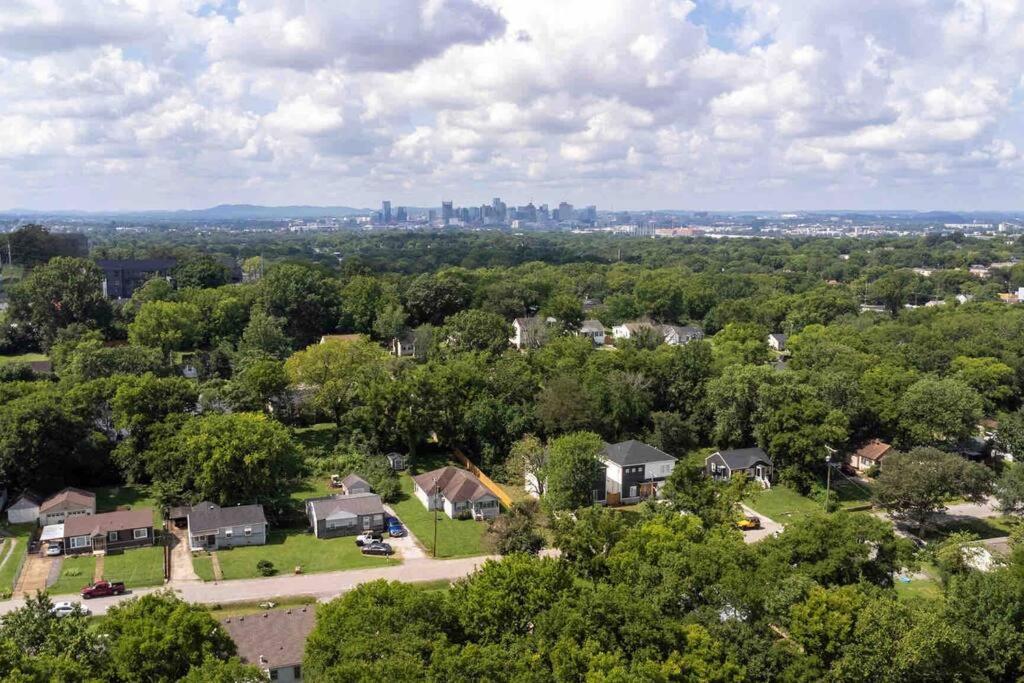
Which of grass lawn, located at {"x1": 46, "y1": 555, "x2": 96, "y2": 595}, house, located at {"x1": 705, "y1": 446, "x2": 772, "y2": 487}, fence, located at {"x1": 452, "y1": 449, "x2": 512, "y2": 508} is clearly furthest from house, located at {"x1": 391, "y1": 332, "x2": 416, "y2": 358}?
grass lawn, located at {"x1": 46, "y1": 555, "x2": 96, "y2": 595}

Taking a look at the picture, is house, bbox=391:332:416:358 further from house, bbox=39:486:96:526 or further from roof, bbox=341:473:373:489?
house, bbox=39:486:96:526

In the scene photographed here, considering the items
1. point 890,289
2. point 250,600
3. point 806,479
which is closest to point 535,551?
point 250,600

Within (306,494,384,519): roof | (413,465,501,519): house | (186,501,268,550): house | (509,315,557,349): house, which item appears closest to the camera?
(186,501,268,550): house

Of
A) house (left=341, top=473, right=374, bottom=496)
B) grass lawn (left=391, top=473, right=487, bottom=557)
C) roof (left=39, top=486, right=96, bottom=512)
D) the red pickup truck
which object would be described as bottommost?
grass lawn (left=391, top=473, right=487, bottom=557)

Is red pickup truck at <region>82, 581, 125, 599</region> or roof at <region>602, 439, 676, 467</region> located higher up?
roof at <region>602, 439, 676, 467</region>

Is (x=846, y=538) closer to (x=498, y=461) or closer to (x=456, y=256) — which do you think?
(x=498, y=461)

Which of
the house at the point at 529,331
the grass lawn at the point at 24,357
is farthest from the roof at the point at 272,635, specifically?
the grass lawn at the point at 24,357

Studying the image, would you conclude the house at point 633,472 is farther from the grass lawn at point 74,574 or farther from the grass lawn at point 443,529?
the grass lawn at point 74,574
